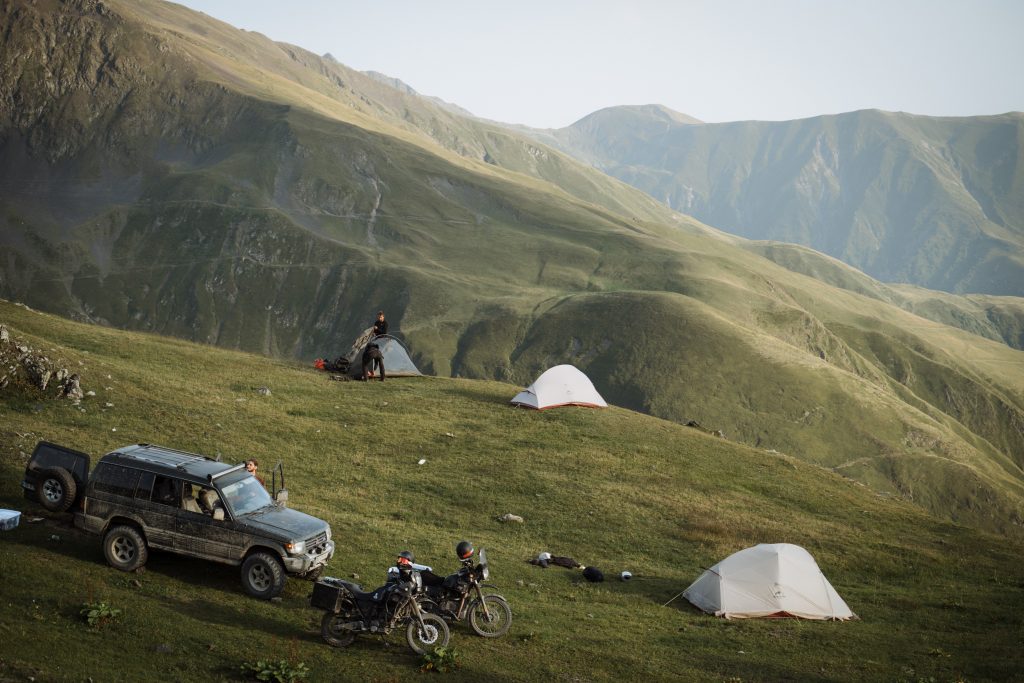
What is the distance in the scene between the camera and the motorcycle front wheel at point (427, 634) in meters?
16.9

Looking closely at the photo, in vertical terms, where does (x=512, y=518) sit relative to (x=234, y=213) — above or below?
below

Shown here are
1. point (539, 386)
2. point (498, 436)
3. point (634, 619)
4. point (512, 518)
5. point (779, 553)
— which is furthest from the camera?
point (539, 386)

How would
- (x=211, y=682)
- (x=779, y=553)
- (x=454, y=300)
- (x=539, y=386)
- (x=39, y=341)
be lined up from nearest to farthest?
(x=211, y=682) → (x=779, y=553) → (x=39, y=341) → (x=539, y=386) → (x=454, y=300)

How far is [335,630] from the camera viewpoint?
1717 cm

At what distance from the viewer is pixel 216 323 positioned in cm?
17662

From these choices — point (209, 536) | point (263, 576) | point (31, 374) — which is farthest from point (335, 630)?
point (31, 374)

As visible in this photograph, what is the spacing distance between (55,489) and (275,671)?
9818mm

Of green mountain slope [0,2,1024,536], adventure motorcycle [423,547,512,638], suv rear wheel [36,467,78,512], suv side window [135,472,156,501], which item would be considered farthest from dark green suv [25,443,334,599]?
green mountain slope [0,2,1024,536]

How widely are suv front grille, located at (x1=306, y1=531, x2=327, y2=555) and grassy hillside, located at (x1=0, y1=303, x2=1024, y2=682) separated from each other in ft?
4.13

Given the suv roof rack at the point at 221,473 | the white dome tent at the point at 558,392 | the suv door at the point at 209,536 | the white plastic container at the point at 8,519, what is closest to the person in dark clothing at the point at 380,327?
the white dome tent at the point at 558,392

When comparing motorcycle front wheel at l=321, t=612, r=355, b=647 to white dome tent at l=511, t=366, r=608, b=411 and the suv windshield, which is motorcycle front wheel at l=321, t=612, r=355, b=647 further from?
white dome tent at l=511, t=366, r=608, b=411

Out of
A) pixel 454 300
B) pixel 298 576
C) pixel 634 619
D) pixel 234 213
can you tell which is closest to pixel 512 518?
pixel 634 619

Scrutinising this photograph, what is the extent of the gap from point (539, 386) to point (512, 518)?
54.4 ft

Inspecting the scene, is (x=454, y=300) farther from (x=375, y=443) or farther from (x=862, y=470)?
(x=375, y=443)
